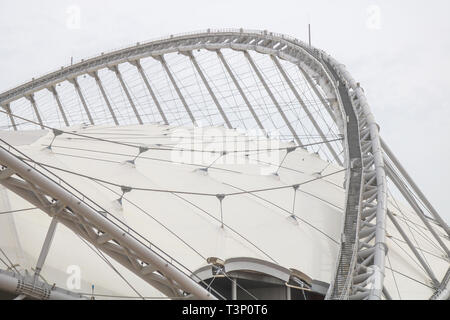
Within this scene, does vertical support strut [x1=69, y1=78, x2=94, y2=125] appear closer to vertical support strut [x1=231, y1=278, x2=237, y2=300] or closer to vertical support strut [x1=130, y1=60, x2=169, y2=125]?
vertical support strut [x1=130, y1=60, x2=169, y2=125]

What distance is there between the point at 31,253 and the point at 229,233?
8699mm

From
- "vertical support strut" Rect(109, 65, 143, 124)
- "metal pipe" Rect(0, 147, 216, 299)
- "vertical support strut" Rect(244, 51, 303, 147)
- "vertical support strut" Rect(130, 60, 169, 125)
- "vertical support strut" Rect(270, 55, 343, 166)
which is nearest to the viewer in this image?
"metal pipe" Rect(0, 147, 216, 299)

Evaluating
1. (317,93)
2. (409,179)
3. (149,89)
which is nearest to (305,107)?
(317,93)

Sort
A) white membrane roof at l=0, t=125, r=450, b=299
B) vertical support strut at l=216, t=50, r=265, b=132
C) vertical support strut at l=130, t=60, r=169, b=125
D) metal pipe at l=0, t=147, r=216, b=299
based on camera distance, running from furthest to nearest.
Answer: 1. vertical support strut at l=130, t=60, r=169, b=125
2. vertical support strut at l=216, t=50, r=265, b=132
3. white membrane roof at l=0, t=125, r=450, b=299
4. metal pipe at l=0, t=147, r=216, b=299

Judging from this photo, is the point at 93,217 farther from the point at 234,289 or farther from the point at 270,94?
the point at 270,94

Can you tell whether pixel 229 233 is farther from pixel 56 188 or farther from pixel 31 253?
pixel 56 188

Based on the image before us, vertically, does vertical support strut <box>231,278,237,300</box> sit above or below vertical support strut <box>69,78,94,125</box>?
below

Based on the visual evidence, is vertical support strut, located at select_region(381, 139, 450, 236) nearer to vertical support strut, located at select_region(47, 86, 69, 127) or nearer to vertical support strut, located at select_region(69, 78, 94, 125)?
vertical support strut, located at select_region(69, 78, 94, 125)

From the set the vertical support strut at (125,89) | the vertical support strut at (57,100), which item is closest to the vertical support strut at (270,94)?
the vertical support strut at (125,89)

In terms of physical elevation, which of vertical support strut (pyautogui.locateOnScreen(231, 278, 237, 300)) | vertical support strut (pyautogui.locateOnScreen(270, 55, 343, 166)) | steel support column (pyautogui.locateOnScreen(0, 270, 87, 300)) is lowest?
vertical support strut (pyautogui.locateOnScreen(231, 278, 237, 300))

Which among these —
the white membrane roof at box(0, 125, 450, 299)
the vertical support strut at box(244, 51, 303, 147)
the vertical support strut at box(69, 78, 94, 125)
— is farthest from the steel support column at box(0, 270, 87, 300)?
the vertical support strut at box(69, 78, 94, 125)

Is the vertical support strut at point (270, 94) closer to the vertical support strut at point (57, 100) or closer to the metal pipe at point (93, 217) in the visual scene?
the vertical support strut at point (57, 100)

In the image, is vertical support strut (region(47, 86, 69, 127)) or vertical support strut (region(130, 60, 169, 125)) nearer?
vertical support strut (region(130, 60, 169, 125))
